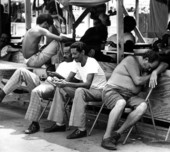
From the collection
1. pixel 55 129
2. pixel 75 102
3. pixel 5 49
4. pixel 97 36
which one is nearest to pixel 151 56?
pixel 75 102

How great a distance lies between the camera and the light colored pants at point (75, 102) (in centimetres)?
620

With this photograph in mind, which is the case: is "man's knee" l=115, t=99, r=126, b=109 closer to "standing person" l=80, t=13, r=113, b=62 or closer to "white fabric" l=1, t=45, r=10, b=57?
"standing person" l=80, t=13, r=113, b=62

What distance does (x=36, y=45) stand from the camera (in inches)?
320

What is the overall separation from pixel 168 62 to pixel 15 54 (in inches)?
166

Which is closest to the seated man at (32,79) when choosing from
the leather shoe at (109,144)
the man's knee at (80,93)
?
the man's knee at (80,93)

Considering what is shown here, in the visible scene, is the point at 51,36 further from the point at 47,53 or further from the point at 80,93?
the point at 80,93

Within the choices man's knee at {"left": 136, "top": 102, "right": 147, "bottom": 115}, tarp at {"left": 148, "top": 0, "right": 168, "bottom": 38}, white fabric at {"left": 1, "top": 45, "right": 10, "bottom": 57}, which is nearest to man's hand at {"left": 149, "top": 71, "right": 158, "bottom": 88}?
man's knee at {"left": 136, "top": 102, "right": 147, "bottom": 115}

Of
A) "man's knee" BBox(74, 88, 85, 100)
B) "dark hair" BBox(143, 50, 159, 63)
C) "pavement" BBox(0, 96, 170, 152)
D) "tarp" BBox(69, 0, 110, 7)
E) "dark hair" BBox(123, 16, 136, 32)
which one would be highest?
"tarp" BBox(69, 0, 110, 7)

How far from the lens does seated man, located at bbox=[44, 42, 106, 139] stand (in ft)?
20.4

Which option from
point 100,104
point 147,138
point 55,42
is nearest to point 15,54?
point 55,42

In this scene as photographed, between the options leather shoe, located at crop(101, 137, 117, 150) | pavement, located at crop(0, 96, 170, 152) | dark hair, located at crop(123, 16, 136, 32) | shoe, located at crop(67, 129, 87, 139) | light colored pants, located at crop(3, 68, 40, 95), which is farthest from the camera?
dark hair, located at crop(123, 16, 136, 32)

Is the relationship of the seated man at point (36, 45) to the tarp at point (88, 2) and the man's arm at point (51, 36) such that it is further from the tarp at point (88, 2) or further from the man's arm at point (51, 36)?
the tarp at point (88, 2)

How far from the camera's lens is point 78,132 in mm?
6340

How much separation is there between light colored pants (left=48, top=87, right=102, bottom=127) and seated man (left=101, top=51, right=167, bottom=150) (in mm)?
213
